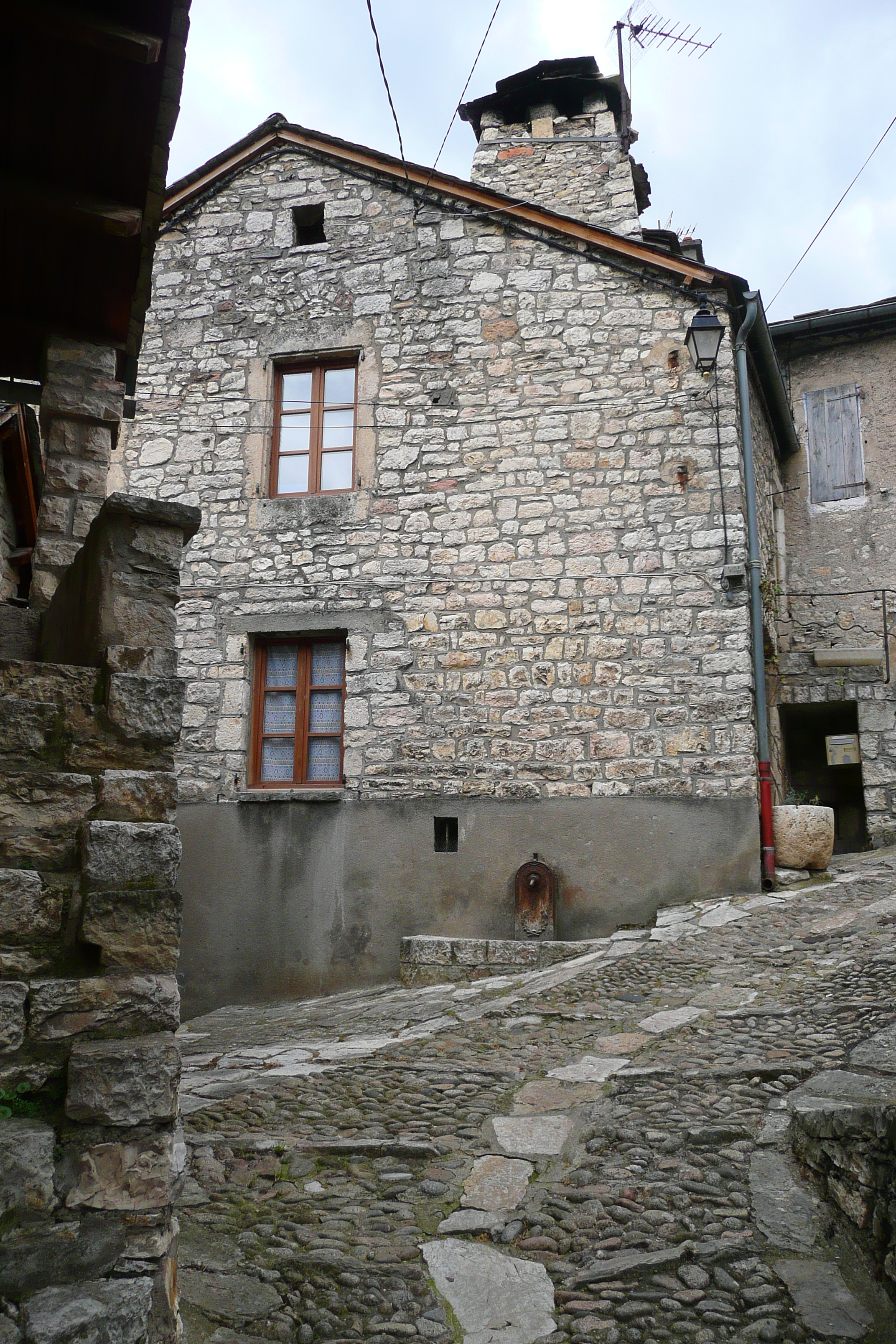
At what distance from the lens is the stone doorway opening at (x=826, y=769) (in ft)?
29.6

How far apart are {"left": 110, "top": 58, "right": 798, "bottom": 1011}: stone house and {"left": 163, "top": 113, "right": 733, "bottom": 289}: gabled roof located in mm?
26

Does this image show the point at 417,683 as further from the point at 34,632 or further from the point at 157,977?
the point at 157,977

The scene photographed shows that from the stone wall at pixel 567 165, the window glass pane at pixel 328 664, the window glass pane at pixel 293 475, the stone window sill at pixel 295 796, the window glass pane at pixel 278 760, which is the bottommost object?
the stone window sill at pixel 295 796

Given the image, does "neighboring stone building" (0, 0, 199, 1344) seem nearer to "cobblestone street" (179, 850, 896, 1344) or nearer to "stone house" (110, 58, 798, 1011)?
"cobblestone street" (179, 850, 896, 1344)

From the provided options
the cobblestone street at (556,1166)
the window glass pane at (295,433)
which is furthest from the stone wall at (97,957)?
the window glass pane at (295,433)

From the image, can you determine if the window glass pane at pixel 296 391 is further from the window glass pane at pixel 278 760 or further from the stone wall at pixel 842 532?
the stone wall at pixel 842 532

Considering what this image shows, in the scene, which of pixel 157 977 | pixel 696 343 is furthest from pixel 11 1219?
pixel 696 343

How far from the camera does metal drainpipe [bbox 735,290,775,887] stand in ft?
21.4

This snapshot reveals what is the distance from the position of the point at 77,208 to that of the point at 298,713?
182 inches

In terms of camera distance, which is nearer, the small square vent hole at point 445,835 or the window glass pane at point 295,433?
the small square vent hole at point 445,835

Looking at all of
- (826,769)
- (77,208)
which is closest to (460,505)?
(77,208)

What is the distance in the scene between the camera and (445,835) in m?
6.98

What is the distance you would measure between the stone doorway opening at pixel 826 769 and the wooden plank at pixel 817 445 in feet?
7.76

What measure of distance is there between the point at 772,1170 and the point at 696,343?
18.9 ft
